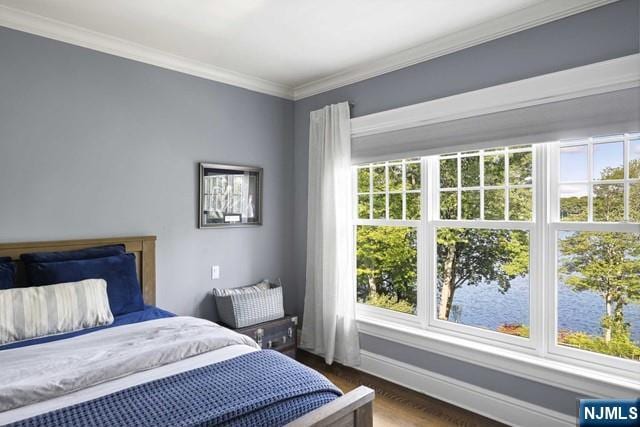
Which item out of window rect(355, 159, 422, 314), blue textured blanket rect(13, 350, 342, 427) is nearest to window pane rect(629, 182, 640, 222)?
window rect(355, 159, 422, 314)

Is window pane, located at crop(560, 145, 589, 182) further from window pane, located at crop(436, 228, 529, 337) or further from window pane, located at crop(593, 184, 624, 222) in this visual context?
window pane, located at crop(436, 228, 529, 337)

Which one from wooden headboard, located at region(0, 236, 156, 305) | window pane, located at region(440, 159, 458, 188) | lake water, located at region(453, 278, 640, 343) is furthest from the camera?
window pane, located at region(440, 159, 458, 188)

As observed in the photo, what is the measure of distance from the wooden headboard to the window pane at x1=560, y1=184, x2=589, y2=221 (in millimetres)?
2763

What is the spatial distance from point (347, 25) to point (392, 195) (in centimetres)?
135

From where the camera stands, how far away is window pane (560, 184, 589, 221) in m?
2.26

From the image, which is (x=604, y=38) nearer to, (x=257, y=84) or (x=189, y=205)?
(x=257, y=84)

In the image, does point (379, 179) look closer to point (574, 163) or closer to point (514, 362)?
point (574, 163)

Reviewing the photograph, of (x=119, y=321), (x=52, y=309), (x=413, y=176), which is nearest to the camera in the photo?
(x=52, y=309)

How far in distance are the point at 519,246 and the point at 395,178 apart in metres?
1.08

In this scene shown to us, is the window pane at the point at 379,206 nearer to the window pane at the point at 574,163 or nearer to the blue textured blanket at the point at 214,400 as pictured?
the window pane at the point at 574,163

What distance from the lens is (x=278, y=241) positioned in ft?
12.3

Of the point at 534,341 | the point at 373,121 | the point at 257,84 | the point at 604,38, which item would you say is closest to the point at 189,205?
the point at 257,84

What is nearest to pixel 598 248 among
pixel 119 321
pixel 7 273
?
pixel 119 321

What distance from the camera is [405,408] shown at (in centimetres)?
267
